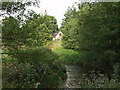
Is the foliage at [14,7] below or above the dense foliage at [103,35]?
above

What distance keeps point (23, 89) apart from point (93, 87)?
8.13 ft

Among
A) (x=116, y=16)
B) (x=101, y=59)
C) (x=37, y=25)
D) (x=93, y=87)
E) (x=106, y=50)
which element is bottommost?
(x=93, y=87)

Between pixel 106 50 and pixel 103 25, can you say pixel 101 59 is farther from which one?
pixel 103 25

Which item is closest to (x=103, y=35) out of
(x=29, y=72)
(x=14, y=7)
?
(x=29, y=72)

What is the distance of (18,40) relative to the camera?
12.5 feet

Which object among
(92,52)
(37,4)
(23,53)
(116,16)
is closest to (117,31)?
(116,16)

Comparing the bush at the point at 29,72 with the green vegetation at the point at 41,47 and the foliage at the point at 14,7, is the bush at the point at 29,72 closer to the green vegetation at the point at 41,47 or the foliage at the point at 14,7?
the green vegetation at the point at 41,47

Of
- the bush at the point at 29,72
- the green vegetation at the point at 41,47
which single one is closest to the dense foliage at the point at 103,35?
the green vegetation at the point at 41,47

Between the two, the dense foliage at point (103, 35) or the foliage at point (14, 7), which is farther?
the dense foliage at point (103, 35)

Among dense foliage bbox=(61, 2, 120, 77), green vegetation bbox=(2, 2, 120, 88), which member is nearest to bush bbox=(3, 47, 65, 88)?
green vegetation bbox=(2, 2, 120, 88)

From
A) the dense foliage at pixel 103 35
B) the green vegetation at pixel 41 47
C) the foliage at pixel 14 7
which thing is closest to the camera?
the green vegetation at pixel 41 47

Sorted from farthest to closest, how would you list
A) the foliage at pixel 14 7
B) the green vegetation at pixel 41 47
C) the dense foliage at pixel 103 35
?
the dense foliage at pixel 103 35, the foliage at pixel 14 7, the green vegetation at pixel 41 47

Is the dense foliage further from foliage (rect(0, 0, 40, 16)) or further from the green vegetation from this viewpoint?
foliage (rect(0, 0, 40, 16))

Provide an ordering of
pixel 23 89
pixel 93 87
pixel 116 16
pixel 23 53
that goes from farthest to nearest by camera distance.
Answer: pixel 116 16
pixel 93 87
pixel 23 89
pixel 23 53
